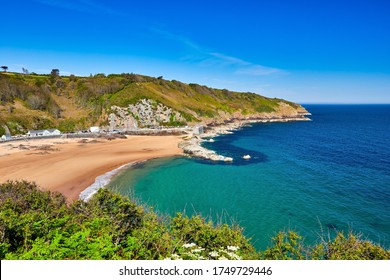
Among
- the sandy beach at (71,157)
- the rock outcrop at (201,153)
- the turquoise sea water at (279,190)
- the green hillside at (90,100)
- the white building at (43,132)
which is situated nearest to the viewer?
the turquoise sea water at (279,190)

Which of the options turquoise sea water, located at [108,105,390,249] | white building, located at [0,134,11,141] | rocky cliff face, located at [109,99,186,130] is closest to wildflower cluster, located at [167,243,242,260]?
turquoise sea water, located at [108,105,390,249]

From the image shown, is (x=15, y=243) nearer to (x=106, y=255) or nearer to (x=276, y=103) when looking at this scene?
(x=106, y=255)

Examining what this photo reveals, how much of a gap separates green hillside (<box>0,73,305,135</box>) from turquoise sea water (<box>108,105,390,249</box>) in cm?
5810

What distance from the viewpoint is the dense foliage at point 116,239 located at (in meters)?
10.4

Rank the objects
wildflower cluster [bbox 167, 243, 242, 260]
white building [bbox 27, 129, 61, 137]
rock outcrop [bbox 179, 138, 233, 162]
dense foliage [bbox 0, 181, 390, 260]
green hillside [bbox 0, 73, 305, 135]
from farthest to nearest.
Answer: green hillside [bbox 0, 73, 305, 135], white building [bbox 27, 129, 61, 137], rock outcrop [bbox 179, 138, 233, 162], dense foliage [bbox 0, 181, 390, 260], wildflower cluster [bbox 167, 243, 242, 260]

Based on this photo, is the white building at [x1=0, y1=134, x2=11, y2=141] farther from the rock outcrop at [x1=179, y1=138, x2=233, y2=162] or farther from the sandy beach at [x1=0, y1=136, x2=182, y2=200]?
the rock outcrop at [x1=179, y1=138, x2=233, y2=162]

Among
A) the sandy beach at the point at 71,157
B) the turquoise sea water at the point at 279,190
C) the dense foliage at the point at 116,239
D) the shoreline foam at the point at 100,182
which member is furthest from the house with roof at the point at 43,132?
the dense foliage at the point at 116,239

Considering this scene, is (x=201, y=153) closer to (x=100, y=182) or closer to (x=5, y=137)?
(x=100, y=182)

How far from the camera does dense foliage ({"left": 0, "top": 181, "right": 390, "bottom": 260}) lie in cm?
1038

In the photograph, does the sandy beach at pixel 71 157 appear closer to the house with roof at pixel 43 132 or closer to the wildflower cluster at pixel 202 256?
the house with roof at pixel 43 132

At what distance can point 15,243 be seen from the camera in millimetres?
12008

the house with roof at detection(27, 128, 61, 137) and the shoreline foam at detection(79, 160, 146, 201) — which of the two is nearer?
the shoreline foam at detection(79, 160, 146, 201)

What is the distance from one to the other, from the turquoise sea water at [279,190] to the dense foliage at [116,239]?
9080mm
